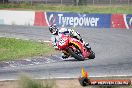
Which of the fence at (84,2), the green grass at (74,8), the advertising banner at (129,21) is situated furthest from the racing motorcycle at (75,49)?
the fence at (84,2)

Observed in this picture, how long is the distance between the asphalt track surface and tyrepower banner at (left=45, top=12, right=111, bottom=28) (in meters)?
1.83

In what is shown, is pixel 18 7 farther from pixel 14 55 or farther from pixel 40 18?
pixel 14 55

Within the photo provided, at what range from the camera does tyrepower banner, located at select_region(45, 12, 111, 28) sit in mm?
43938

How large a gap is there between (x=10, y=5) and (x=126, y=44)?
2560 cm

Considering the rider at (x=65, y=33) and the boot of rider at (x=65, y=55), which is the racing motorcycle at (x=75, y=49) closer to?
the boot of rider at (x=65, y=55)

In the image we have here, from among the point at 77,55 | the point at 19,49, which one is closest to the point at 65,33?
the point at 77,55

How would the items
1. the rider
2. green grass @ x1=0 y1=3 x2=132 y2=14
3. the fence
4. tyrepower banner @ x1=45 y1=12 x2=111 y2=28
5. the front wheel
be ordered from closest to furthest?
the front wheel < the rider < tyrepower banner @ x1=45 y1=12 x2=111 y2=28 < green grass @ x1=0 y1=3 x2=132 y2=14 < the fence

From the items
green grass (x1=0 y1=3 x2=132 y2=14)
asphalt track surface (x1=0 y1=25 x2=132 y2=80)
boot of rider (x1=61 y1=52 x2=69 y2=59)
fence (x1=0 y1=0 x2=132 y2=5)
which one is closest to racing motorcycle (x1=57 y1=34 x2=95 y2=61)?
boot of rider (x1=61 y1=52 x2=69 y2=59)

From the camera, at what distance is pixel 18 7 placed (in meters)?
57.2

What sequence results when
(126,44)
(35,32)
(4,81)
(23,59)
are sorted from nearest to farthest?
(4,81), (23,59), (126,44), (35,32)

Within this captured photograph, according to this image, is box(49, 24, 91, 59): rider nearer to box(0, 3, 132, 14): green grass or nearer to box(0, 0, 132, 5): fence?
box(0, 3, 132, 14): green grass

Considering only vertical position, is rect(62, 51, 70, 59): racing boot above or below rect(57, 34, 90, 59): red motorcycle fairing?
below

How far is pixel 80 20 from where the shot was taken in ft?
146

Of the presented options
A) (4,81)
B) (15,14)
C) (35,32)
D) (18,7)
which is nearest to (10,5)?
(18,7)
